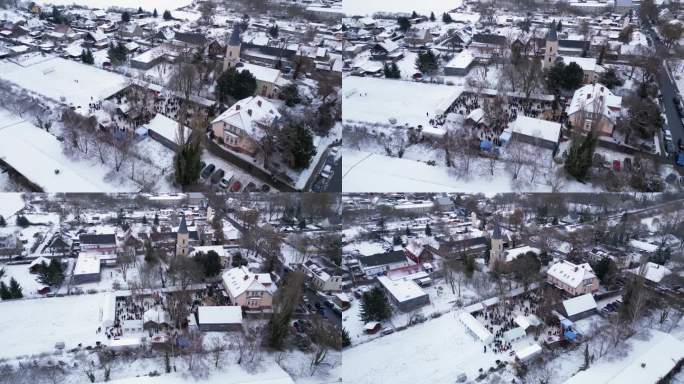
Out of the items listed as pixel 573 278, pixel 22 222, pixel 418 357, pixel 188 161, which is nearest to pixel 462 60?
pixel 573 278

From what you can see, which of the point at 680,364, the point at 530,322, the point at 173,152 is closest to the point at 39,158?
the point at 173,152

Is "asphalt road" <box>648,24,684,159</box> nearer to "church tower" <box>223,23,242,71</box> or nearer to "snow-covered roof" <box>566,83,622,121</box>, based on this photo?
"snow-covered roof" <box>566,83,622,121</box>

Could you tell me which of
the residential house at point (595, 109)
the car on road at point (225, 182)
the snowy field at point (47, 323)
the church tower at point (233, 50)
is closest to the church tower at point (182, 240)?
the snowy field at point (47, 323)

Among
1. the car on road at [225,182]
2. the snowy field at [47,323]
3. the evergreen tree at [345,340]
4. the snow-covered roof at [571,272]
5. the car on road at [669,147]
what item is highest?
the car on road at [669,147]

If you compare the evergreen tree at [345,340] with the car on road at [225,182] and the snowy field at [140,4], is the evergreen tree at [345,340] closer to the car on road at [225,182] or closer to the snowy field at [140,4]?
the car on road at [225,182]

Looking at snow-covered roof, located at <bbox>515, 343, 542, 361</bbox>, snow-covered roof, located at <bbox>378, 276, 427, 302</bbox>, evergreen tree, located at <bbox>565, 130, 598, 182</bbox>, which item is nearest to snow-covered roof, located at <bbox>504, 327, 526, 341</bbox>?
snow-covered roof, located at <bbox>515, 343, 542, 361</bbox>

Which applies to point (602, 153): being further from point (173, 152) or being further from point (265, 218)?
point (173, 152)
